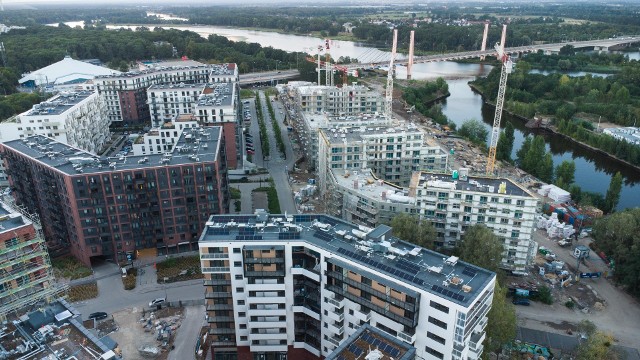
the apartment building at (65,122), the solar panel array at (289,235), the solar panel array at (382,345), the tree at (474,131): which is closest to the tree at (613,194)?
the tree at (474,131)

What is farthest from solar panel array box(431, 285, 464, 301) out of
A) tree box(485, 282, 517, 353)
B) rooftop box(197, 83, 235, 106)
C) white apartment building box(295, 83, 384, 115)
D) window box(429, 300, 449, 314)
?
white apartment building box(295, 83, 384, 115)

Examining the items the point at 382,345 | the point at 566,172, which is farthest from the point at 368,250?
the point at 566,172

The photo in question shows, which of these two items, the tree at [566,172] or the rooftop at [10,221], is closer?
the rooftop at [10,221]

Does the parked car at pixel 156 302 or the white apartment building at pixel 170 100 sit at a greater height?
the white apartment building at pixel 170 100

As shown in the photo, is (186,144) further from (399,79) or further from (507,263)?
(399,79)

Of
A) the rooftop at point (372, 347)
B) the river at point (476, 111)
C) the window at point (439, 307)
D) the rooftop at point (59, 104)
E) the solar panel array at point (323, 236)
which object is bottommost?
the river at point (476, 111)

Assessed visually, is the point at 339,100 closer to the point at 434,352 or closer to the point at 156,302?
the point at 156,302

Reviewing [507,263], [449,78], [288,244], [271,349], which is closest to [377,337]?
[288,244]

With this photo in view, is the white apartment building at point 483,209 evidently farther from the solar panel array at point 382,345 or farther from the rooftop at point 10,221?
the rooftop at point 10,221
